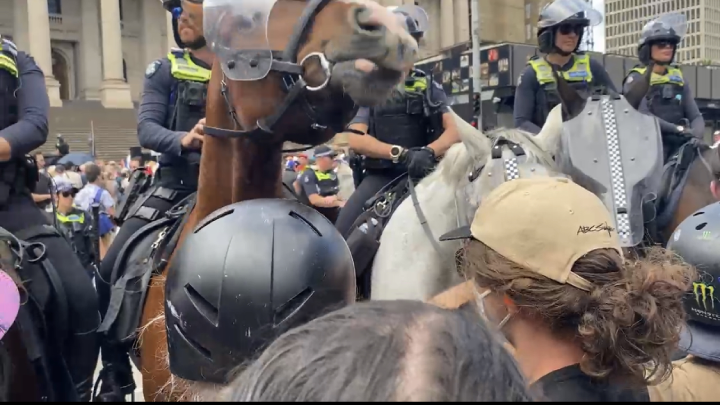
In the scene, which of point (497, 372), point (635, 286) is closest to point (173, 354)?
point (635, 286)

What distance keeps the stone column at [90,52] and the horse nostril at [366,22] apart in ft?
157

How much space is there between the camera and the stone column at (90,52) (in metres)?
47.9

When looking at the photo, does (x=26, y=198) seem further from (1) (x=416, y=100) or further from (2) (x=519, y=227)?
(2) (x=519, y=227)

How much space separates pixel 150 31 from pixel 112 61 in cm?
608

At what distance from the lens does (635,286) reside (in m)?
1.97

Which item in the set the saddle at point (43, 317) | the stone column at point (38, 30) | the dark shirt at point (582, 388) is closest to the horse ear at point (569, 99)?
the dark shirt at point (582, 388)

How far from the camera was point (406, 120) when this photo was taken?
4.89m

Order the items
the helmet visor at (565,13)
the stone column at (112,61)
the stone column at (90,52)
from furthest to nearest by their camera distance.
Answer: the stone column at (90,52), the stone column at (112,61), the helmet visor at (565,13)

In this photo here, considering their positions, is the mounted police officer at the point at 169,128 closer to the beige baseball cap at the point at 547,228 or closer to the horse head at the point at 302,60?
the horse head at the point at 302,60

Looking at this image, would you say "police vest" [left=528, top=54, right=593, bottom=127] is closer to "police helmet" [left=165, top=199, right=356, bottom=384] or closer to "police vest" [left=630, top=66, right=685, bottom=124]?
"police vest" [left=630, top=66, right=685, bottom=124]

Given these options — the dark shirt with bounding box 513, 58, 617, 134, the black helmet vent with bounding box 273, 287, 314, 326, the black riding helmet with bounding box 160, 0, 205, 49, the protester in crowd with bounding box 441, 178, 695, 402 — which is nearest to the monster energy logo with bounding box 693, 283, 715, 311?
the protester in crowd with bounding box 441, 178, 695, 402

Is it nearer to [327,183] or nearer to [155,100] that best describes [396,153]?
[155,100]

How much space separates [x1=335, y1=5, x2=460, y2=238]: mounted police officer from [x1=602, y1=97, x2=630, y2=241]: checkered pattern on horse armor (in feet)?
3.06

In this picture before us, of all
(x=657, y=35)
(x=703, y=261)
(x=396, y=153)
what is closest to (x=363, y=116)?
(x=396, y=153)
